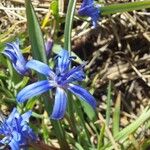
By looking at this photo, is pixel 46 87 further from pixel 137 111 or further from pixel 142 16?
pixel 142 16

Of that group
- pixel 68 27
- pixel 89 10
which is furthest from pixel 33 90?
pixel 89 10

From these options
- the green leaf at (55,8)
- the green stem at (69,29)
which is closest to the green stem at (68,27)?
the green stem at (69,29)

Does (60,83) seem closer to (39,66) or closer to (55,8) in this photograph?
(39,66)

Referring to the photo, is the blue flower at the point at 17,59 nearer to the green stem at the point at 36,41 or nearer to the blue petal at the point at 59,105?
the green stem at the point at 36,41

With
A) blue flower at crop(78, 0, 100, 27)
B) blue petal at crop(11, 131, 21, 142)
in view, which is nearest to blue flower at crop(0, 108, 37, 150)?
blue petal at crop(11, 131, 21, 142)

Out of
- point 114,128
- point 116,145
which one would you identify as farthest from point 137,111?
point 116,145

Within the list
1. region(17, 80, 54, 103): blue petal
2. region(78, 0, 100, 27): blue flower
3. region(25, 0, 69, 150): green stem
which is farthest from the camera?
region(78, 0, 100, 27): blue flower

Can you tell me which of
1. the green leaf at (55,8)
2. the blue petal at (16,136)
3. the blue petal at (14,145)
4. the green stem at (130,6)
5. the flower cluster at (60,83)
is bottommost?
the blue petal at (14,145)

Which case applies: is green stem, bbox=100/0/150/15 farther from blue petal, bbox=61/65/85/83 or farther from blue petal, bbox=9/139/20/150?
blue petal, bbox=9/139/20/150
